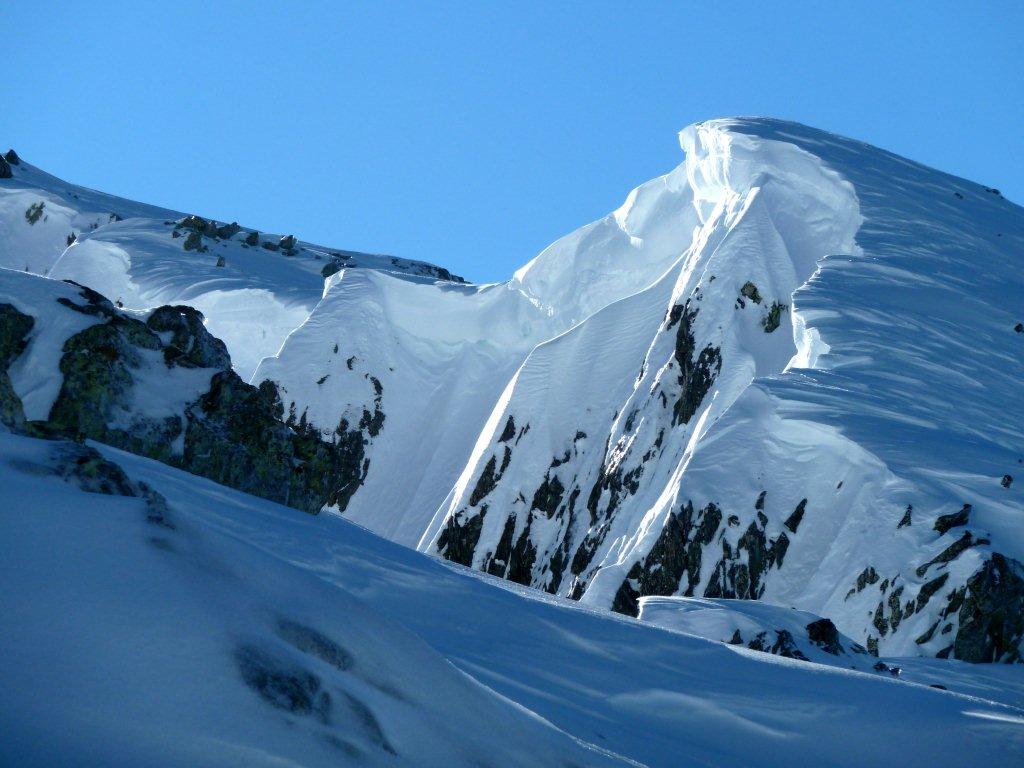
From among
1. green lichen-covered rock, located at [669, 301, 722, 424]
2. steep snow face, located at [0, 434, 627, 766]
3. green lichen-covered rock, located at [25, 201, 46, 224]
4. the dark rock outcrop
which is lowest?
steep snow face, located at [0, 434, 627, 766]

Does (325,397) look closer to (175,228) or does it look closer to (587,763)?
(175,228)

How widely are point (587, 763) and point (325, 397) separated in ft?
153

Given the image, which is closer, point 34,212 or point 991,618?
point 991,618

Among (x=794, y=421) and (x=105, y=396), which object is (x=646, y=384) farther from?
(x=105, y=396)

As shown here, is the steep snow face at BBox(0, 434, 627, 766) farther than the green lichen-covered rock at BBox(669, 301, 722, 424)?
No

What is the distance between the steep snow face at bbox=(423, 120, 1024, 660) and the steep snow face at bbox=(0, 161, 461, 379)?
1830cm

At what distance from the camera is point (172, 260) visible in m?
66.1

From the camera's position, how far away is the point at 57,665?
4738 millimetres

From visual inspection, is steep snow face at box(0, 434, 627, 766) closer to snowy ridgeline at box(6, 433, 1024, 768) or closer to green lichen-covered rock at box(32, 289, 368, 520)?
snowy ridgeline at box(6, 433, 1024, 768)

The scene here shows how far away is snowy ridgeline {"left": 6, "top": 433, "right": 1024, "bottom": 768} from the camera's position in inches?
187

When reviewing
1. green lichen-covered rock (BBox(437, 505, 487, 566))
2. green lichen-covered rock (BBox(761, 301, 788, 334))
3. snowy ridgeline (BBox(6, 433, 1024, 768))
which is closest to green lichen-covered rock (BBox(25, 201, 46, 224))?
green lichen-covered rock (BBox(437, 505, 487, 566))

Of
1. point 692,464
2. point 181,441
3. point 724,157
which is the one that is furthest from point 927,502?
point 724,157

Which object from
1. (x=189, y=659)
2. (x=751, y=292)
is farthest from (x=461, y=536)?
(x=189, y=659)

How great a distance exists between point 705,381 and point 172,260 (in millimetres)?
39482
